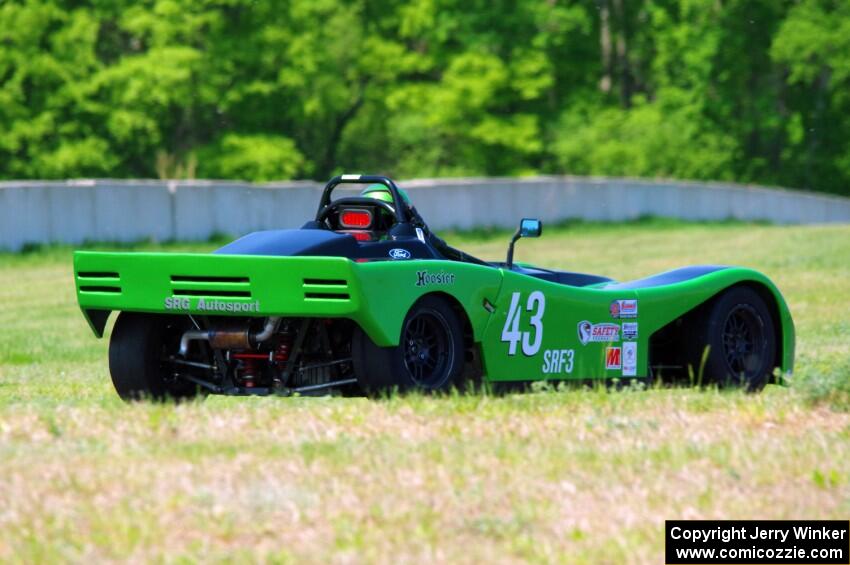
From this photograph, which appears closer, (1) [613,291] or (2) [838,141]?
(1) [613,291]

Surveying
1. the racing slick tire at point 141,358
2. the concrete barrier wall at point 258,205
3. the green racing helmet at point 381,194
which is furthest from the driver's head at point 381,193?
the concrete barrier wall at point 258,205

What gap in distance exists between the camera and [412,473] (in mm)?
6477

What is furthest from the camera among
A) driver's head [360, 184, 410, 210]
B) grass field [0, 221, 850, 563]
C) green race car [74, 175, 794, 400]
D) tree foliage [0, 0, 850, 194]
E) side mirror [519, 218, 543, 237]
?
tree foliage [0, 0, 850, 194]

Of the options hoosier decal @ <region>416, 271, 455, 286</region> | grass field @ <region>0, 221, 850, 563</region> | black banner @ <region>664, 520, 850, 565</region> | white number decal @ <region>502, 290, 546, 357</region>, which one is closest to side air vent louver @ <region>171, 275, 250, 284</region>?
grass field @ <region>0, 221, 850, 563</region>

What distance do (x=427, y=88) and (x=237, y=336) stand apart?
44198 millimetres

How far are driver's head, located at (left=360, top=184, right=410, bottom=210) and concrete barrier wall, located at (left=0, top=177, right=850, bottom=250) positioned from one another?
15.0 meters

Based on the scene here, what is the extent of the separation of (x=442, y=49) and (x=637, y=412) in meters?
46.0

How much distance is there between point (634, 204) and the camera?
→ 125ft

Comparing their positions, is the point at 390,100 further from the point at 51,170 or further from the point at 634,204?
the point at 634,204

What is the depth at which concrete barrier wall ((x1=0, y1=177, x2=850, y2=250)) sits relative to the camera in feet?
83.8

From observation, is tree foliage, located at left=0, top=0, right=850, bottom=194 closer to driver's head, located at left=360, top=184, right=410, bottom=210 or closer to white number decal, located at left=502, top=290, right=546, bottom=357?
driver's head, located at left=360, top=184, right=410, bottom=210

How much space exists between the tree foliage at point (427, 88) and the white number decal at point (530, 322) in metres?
30.8

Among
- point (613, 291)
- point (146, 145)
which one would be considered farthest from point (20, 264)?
point (146, 145)

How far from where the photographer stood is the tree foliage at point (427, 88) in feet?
146
